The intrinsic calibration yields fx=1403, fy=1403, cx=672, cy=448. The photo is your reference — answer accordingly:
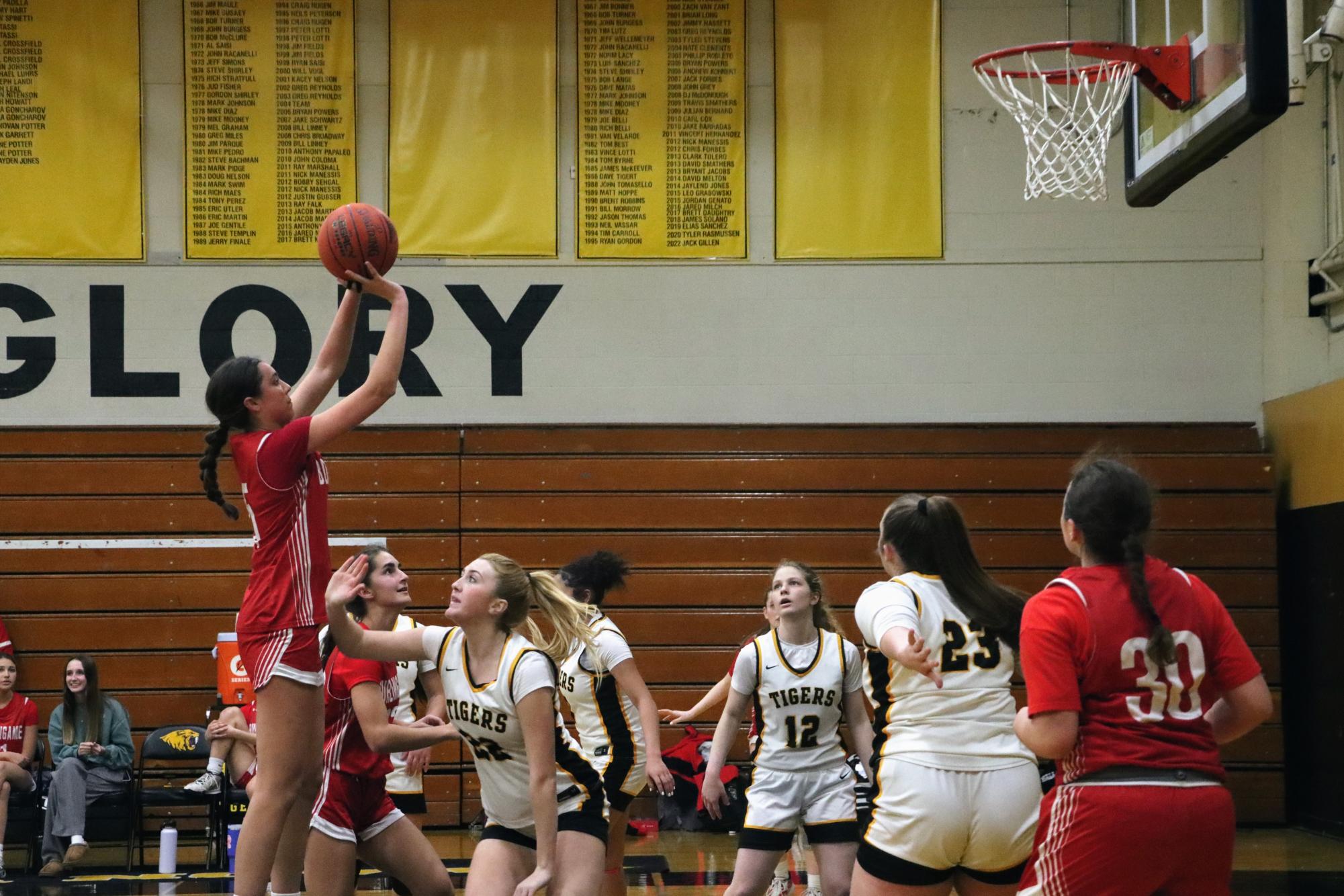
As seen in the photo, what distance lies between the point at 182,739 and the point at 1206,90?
783 centimetres

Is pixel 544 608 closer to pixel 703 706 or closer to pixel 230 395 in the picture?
pixel 230 395

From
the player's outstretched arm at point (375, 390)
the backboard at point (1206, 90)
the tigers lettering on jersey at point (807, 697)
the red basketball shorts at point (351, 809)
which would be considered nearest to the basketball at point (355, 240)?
the player's outstretched arm at point (375, 390)

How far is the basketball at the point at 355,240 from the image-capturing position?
448 centimetres

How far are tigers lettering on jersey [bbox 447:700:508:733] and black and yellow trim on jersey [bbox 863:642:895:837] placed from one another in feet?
3.94

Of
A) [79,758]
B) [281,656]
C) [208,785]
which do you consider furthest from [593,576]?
[79,758]

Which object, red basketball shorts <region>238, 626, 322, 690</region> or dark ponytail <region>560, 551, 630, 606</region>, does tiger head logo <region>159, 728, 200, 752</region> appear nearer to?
dark ponytail <region>560, 551, 630, 606</region>

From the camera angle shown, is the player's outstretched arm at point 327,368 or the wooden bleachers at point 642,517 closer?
the player's outstretched arm at point 327,368

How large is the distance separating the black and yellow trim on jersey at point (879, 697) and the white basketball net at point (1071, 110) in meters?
3.99

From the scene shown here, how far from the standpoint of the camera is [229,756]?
9.41 meters

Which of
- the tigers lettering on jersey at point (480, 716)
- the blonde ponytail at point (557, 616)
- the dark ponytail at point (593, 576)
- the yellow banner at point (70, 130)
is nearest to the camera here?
the tigers lettering on jersey at point (480, 716)

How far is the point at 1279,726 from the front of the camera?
10.6 m

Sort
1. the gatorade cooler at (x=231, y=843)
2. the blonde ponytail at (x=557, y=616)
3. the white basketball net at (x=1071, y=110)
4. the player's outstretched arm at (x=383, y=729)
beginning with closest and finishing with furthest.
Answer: the player's outstretched arm at (x=383, y=729), the blonde ponytail at (x=557, y=616), the white basketball net at (x=1071, y=110), the gatorade cooler at (x=231, y=843)

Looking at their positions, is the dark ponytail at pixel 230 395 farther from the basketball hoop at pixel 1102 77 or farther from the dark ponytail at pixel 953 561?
the basketball hoop at pixel 1102 77

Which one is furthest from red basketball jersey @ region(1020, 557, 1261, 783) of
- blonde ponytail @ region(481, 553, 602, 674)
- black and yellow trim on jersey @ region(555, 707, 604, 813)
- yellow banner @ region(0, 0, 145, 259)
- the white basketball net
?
yellow banner @ region(0, 0, 145, 259)
